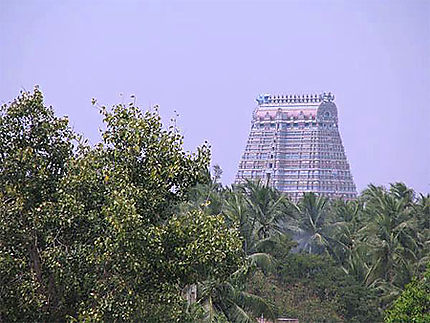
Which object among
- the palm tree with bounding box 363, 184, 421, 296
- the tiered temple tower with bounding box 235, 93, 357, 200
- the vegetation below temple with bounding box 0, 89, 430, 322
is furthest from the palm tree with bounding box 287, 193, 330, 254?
the tiered temple tower with bounding box 235, 93, 357, 200

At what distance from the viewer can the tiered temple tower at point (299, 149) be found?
250ft

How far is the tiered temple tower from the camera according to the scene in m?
76.3

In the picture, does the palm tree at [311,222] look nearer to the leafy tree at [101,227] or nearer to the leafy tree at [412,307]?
the leafy tree at [412,307]

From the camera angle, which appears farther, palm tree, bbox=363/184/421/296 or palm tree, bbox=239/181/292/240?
palm tree, bbox=239/181/292/240

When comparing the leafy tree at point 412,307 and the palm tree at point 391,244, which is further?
the palm tree at point 391,244

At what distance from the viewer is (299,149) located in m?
80.0

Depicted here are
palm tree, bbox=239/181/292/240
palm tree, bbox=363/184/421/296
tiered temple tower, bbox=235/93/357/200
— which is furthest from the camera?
tiered temple tower, bbox=235/93/357/200

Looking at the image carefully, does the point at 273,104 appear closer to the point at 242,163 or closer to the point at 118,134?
the point at 242,163

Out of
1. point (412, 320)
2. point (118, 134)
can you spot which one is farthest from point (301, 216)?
point (118, 134)

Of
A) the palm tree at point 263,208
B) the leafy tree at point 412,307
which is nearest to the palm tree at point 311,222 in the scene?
the palm tree at point 263,208

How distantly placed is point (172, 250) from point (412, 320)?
22.4 feet

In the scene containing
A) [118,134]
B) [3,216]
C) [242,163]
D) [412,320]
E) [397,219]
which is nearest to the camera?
[3,216]

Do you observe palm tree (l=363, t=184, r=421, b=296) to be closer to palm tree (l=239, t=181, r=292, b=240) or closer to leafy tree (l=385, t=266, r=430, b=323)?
palm tree (l=239, t=181, r=292, b=240)

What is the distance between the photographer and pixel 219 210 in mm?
19453
